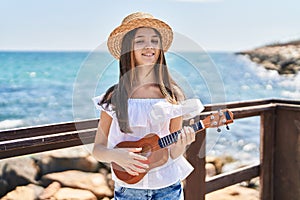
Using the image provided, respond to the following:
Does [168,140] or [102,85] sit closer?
[168,140]

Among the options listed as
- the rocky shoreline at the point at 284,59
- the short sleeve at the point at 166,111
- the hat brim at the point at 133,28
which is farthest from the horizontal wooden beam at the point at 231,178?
the rocky shoreline at the point at 284,59

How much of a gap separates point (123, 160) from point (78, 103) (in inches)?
9.3

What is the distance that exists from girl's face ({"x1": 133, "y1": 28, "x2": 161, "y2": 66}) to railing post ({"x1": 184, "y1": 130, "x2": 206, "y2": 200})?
736mm

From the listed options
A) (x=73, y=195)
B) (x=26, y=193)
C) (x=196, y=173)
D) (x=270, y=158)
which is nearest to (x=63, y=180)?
(x=26, y=193)

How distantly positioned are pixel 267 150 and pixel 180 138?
57.6 inches

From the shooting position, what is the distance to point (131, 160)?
118 cm

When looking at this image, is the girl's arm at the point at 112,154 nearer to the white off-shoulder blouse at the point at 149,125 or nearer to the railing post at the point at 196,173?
the white off-shoulder blouse at the point at 149,125

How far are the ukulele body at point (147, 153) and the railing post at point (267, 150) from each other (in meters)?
1.38

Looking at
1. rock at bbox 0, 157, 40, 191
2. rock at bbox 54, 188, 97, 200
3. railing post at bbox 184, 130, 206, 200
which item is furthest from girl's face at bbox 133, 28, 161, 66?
rock at bbox 0, 157, 40, 191

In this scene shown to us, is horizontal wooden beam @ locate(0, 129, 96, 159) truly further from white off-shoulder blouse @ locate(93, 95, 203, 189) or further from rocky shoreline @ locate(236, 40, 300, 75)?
rocky shoreline @ locate(236, 40, 300, 75)

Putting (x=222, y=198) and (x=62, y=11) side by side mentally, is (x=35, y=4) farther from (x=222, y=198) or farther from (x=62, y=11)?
(x=222, y=198)

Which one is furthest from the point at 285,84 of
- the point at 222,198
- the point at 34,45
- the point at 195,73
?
the point at 34,45

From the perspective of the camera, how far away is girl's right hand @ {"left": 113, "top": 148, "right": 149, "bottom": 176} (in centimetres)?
118

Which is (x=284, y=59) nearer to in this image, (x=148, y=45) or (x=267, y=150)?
(x=267, y=150)
